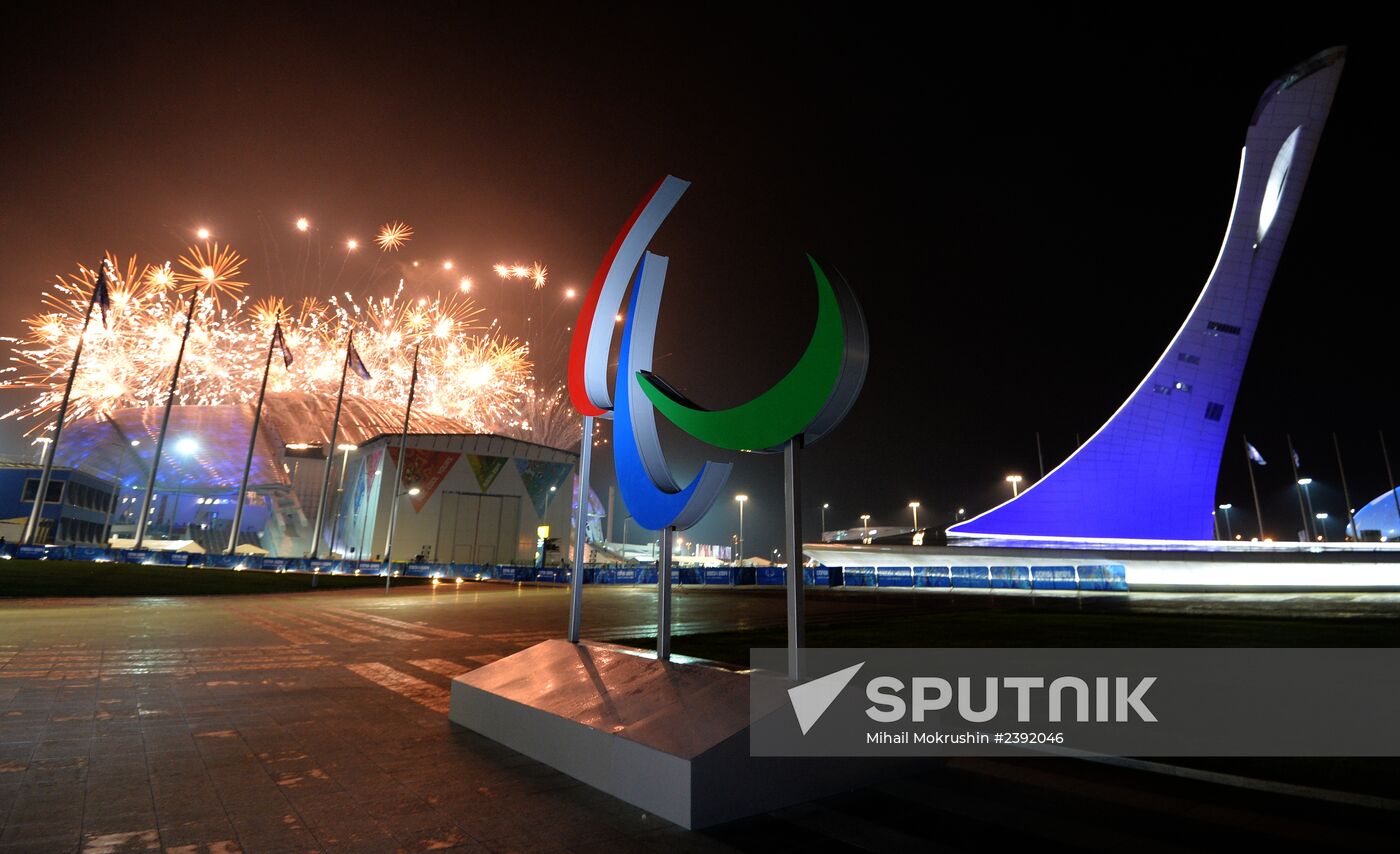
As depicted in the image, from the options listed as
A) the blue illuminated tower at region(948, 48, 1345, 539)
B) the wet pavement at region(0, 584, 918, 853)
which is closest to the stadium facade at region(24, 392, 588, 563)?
the blue illuminated tower at region(948, 48, 1345, 539)

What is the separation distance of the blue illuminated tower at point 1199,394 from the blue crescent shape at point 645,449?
1605 inches

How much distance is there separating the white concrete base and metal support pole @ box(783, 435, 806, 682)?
57cm

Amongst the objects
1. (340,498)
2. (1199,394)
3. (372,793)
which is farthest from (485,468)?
(372,793)

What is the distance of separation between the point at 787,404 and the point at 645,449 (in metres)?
2.31

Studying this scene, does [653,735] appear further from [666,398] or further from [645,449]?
[666,398]

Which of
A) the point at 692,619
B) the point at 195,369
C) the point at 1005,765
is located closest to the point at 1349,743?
the point at 1005,765

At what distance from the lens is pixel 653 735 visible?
5.25m

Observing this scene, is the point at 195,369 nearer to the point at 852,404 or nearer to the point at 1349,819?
the point at 852,404

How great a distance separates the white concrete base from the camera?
15.9ft

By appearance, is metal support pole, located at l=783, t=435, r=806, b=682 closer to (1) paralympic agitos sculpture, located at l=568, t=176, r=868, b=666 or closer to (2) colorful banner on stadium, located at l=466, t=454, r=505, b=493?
(1) paralympic agitos sculpture, located at l=568, t=176, r=868, b=666

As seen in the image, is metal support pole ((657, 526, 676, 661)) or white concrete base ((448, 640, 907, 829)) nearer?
white concrete base ((448, 640, 907, 829))

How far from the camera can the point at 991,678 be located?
31.0ft

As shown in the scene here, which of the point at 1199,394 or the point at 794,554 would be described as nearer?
the point at 794,554

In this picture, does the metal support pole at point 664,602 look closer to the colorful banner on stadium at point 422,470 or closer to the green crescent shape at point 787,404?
the green crescent shape at point 787,404
